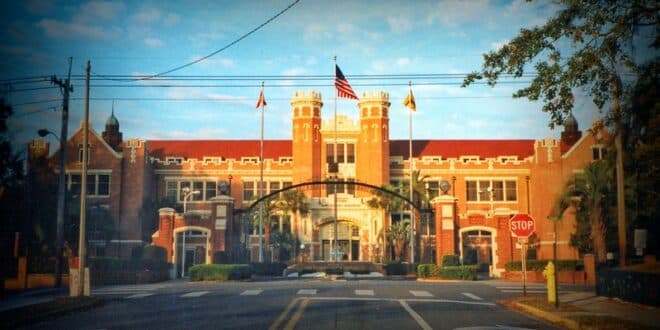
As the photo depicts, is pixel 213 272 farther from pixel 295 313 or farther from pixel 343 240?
pixel 343 240

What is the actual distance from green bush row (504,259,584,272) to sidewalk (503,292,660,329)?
21577 mm

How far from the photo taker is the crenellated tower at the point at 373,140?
3258 inches

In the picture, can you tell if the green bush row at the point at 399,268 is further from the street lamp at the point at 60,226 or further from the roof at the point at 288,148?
the street lamp at the point at 60,226

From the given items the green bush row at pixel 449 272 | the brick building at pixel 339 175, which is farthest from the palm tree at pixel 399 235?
the green bush row at pixel 449 272

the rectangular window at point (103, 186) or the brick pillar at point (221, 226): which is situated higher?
the rectangular window at point (103, 186)

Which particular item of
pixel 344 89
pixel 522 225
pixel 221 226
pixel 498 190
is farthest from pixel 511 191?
pixel 522 225

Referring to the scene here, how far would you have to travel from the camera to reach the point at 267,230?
252 ft

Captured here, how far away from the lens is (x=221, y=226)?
48031 mm

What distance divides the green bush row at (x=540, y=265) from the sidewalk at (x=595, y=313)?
21.6 meters

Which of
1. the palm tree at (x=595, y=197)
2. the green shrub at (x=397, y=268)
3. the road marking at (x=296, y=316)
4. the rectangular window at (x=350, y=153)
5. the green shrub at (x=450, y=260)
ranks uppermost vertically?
the rectangular window at (x=350, y=153)

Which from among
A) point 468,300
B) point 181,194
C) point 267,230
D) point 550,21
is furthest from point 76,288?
point 181,194

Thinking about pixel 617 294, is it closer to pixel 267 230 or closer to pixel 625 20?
pixel 625 20

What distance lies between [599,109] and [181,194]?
69876 mm

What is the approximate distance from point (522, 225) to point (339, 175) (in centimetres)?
6086
